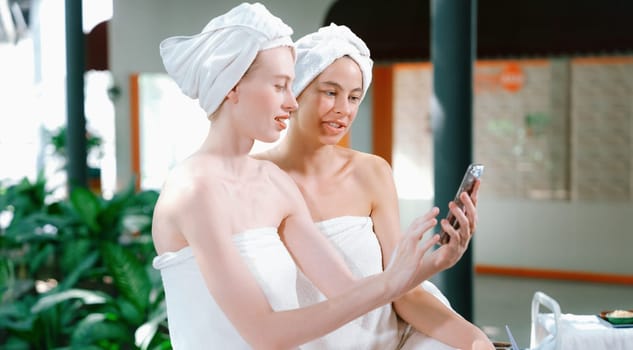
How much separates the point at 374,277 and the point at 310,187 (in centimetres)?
42

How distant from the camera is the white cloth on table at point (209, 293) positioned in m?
1.46

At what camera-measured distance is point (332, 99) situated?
165 cm

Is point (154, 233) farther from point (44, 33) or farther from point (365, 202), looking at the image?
point (44, 33)

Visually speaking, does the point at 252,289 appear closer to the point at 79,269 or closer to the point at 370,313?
the point at 370,313

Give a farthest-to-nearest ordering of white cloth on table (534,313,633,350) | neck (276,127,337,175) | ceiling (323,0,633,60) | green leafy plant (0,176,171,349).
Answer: ceiling (323,0,633,60)
green leafy plant (0,176,171,349)
white cloth on table (534,313,633,350)
neck (276,127,337,175)

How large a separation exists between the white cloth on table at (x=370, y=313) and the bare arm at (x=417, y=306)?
2 cm

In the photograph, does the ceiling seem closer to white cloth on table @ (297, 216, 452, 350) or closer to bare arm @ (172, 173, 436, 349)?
white cloth on table @ (297, 216, 452, 350)

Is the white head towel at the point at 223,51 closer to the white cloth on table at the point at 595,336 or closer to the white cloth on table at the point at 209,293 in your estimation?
the white cloth on table at the point at 209,293

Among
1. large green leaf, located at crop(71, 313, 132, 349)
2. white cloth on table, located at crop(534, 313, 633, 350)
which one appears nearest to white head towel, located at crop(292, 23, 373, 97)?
white cloth on table, located at crop(534, 313, 633, 350)

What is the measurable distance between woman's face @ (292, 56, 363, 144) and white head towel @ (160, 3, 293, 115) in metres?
0.16

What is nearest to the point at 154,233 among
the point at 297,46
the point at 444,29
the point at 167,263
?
the point at 167,263

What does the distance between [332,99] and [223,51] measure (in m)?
0.29

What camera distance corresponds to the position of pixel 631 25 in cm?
848

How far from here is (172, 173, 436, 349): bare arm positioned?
1347 mm
